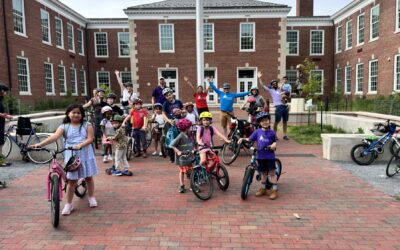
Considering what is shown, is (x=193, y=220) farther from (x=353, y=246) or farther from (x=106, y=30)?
(x=106, y=30)

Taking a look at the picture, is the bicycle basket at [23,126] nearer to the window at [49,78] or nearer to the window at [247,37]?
the window at [49,78]

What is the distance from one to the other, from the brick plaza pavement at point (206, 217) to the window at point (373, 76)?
22066 millimetres

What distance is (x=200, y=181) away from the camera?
566 centimetres

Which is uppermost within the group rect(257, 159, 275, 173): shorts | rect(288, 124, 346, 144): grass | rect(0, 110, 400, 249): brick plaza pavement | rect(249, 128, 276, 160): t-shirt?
rect(249, 128, 276, 160): t-shirt

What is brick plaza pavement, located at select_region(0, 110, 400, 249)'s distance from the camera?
13.2 feet

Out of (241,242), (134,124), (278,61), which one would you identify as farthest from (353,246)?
(278,61)

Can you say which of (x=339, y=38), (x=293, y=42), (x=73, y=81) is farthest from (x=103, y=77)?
(x=339, y=38)

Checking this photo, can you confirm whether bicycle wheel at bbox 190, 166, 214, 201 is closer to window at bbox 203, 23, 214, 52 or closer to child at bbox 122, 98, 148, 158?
child at bbox 122, 98, 148, 158

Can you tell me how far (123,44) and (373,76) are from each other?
2314 cm

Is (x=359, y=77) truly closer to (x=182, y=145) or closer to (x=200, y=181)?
(x=182, y=145)

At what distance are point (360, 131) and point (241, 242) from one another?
25.1 feet

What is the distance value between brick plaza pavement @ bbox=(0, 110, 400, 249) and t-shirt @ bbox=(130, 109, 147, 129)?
211cm

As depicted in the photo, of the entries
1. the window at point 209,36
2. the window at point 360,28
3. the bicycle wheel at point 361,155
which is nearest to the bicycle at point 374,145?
the bicycle wheel at point 361,155

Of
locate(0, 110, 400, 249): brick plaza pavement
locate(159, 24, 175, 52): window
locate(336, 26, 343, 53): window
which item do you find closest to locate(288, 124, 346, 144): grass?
locate(0, 110, 400, 249): brick plaza pavement
